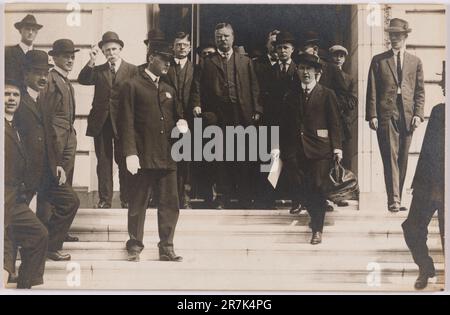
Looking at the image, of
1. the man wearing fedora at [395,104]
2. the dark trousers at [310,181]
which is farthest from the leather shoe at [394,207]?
the dark trousers at [310,181]

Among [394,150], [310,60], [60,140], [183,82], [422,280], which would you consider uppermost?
[310,60]

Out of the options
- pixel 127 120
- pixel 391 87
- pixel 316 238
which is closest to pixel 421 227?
pixel 316 238

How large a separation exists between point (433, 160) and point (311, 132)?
1186 mm

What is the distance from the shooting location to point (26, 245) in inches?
241

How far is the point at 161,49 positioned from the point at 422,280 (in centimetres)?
329

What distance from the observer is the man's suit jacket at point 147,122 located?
241 inches

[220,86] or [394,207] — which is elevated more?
[220,86]

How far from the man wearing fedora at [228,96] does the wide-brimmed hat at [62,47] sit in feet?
4.01

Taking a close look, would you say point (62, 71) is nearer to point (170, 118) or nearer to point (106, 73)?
point (106, 73)

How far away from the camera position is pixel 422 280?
6.15 metres

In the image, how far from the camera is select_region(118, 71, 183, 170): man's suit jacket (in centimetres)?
613

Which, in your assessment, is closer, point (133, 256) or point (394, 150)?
point (133, 256)

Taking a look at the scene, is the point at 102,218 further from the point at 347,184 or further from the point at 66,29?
the point at 347,184
